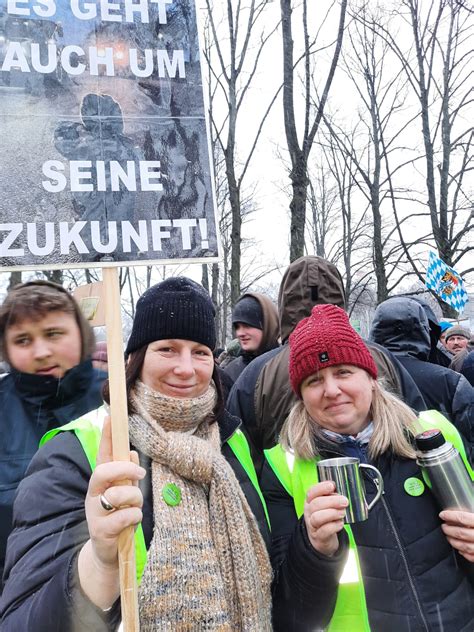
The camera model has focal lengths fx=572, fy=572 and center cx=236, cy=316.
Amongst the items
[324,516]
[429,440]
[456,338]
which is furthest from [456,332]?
[324,516]

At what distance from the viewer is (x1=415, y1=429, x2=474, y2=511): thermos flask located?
1.84m

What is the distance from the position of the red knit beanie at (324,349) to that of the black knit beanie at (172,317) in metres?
0.35

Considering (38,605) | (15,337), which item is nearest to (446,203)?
(15,337)

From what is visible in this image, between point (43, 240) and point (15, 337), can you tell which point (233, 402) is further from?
point (43, 240)

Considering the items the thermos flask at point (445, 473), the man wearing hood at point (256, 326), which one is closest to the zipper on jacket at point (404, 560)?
the thermos flask at point (445, 473)

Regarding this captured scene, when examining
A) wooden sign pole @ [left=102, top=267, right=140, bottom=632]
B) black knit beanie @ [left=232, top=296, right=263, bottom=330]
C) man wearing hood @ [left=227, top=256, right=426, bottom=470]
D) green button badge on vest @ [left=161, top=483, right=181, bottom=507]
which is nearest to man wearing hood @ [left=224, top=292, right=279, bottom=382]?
black knit beanie @ [left=232, top=296, right=263, bottom=330]

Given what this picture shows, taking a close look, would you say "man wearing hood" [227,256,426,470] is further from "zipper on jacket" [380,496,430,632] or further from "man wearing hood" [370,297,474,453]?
"zipper on jacket" [380,496,430,632]

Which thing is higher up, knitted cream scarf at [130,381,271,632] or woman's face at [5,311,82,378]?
woman's face at [5,311,82,378]

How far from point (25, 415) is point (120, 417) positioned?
102cm

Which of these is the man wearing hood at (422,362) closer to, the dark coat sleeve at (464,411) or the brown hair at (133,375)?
the dark coat sleeve at (464,411)

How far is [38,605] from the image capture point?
4.79ft

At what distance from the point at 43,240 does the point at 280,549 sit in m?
1.27

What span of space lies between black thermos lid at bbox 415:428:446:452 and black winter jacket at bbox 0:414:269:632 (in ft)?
2.99

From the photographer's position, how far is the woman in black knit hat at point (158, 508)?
4.77ft
